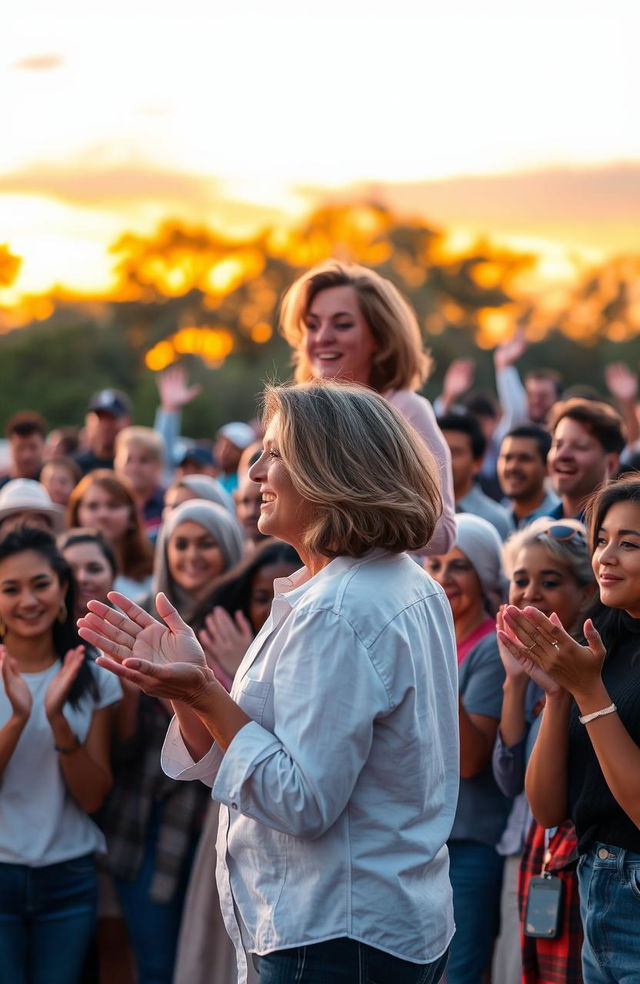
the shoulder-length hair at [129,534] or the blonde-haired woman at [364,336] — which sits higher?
the blonde-haired woman at [364,336]

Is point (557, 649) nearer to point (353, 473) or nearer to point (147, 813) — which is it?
point (353, 473)

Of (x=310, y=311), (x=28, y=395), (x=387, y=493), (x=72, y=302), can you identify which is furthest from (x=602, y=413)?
(x=72, y=302)

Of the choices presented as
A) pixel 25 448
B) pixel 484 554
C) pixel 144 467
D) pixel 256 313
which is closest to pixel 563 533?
pixel 484 554

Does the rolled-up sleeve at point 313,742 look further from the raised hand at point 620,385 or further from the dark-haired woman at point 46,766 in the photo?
the raised hand at point 620,385

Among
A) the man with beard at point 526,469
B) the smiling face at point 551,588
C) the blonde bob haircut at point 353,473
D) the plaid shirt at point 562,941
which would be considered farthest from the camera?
the man with beard at point 526,469

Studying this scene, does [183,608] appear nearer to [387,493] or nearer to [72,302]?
[387,493]

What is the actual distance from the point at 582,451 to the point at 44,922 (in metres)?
2.80

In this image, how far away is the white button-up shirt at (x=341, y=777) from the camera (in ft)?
7.30

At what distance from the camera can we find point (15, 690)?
4.06m

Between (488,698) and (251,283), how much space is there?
156 feet

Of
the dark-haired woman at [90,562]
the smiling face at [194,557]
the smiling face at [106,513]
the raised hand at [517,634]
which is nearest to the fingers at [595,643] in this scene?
the raised hand at [517,634]

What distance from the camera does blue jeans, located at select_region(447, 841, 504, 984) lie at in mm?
4039

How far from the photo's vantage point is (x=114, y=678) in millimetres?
4566

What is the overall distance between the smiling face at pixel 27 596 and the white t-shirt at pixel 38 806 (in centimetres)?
19
